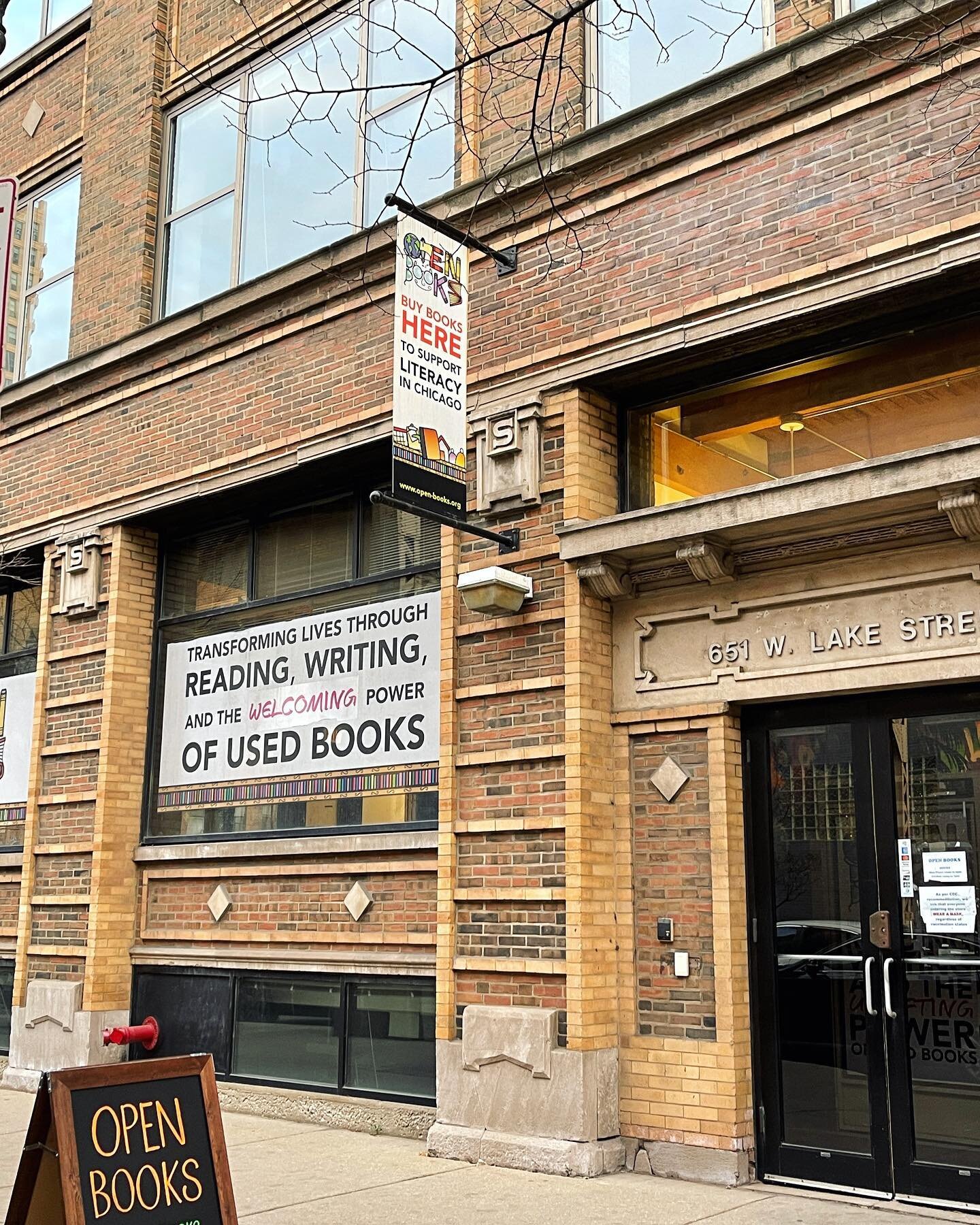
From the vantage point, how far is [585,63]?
9.07m

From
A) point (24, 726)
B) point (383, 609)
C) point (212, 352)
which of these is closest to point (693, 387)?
point (383, 609)

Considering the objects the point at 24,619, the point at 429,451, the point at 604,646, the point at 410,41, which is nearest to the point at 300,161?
the point at 410,41


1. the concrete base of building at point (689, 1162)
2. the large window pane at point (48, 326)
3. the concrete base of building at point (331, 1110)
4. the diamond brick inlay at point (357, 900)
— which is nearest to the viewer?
the concrete base of building at point (689, 1162)

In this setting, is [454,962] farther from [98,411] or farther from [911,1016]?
[98,411]

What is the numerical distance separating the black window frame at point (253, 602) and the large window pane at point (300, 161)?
2228 mm

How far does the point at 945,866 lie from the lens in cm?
698

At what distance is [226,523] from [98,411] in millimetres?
1948

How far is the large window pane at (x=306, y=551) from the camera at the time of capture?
416 inches

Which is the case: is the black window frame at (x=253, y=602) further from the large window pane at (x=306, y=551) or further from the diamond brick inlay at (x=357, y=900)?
the diamond brick inlay at (x=357, y=900)

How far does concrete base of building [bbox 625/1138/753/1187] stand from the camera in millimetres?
7340

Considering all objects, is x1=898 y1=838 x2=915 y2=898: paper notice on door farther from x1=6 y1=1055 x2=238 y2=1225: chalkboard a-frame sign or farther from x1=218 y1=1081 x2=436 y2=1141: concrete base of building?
x1=6 y1=1055 x2=238 y2=1225: chalkboard a-frame sign

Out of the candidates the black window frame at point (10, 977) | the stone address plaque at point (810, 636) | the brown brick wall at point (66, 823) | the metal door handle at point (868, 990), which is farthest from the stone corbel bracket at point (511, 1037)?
the black window frame at point (10, 977)

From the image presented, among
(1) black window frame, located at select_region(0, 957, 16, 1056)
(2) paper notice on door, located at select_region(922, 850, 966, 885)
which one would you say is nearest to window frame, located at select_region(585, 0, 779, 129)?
(2) paper notice on door, located at select_region(922, 850, 966, 885)

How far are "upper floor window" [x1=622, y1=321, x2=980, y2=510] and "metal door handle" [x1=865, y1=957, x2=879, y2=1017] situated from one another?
9.09 feet
